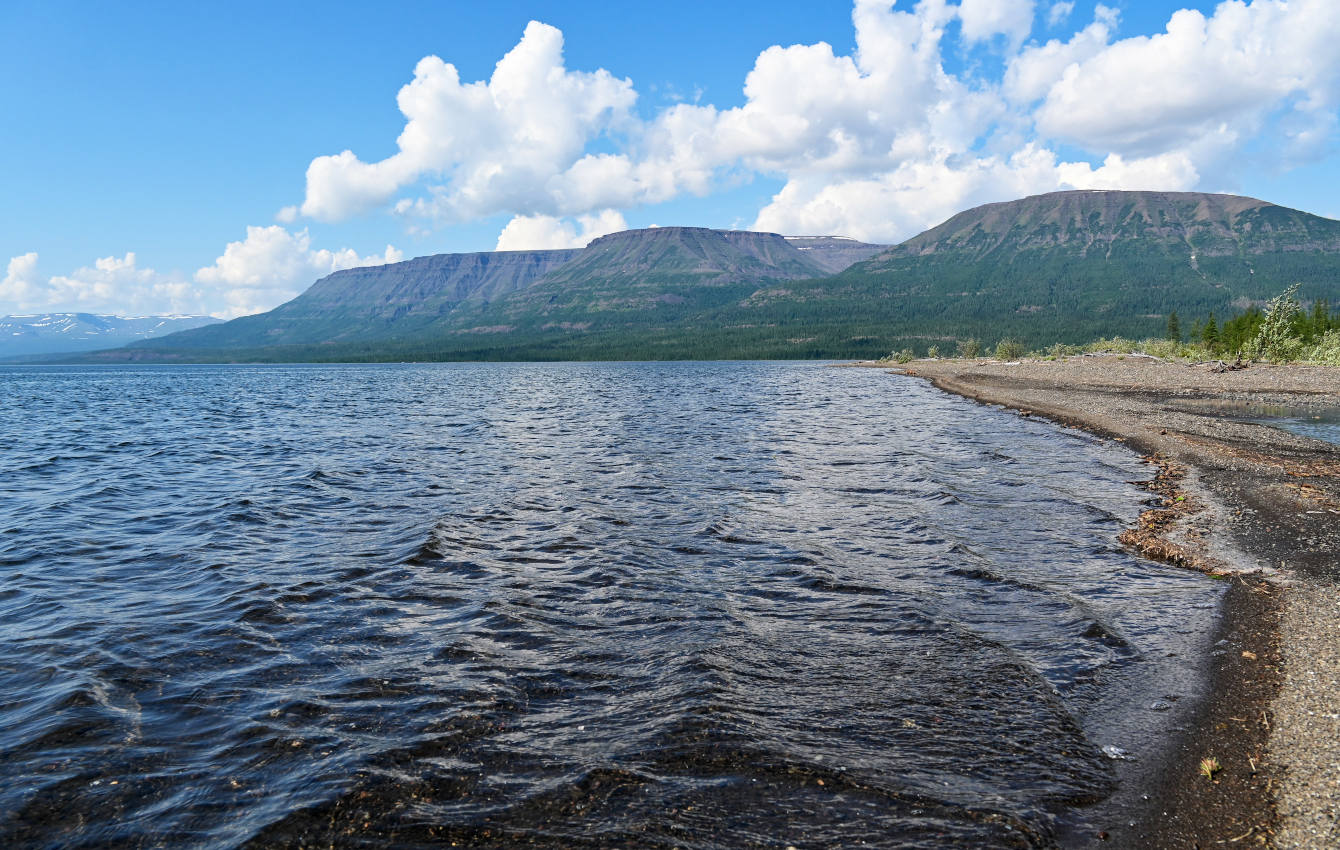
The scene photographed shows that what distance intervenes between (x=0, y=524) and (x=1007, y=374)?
328ft

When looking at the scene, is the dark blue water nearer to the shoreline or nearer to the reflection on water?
the shoreline

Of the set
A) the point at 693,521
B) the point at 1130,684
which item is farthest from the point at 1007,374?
the point at 1130,684

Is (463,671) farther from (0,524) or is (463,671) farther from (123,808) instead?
(0,524)

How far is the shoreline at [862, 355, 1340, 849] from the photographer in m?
7.96

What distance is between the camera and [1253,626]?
1317 cm

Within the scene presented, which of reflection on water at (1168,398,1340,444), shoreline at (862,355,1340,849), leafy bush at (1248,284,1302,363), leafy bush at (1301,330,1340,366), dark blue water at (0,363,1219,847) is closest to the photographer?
shoreline at (862,355,1340,849)

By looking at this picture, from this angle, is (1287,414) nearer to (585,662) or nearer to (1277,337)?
(1277,337)

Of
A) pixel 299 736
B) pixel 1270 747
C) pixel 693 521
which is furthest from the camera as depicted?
pixel 693 521

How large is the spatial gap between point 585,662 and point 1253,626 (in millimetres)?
12381

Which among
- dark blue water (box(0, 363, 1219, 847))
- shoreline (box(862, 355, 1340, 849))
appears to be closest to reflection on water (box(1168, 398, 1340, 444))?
shoreline (box(862, 355, 1340, 849))

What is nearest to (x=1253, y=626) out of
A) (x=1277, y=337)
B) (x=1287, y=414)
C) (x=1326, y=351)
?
(x=1287, y=414)

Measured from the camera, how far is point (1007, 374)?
96.1 m

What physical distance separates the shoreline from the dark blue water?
634 millimetres

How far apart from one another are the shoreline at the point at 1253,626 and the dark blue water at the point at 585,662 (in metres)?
0.63
